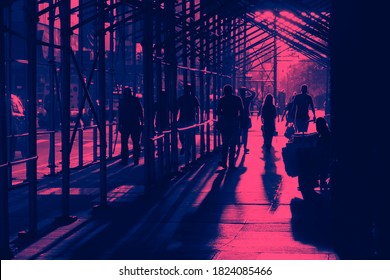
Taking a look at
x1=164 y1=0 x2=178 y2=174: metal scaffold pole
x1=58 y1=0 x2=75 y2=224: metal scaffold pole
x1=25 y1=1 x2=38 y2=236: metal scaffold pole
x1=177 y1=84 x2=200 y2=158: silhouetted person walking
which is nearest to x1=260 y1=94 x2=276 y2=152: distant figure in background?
x1=177 y1=84 x2=200 y2=158: silhouetted person walking

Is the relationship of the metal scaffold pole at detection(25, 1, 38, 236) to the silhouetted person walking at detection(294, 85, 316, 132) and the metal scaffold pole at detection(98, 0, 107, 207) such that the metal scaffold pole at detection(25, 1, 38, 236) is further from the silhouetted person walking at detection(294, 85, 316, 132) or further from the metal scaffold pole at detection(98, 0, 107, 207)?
the silhouetted person walking at detection(294, 85, 316, 132)

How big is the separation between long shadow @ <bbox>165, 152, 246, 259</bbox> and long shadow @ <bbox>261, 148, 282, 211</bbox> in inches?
20.0

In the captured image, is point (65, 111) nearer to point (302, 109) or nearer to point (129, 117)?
point (129, 117)

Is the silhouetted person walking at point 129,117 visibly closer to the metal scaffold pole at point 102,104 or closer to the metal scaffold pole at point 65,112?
the metal scaffold pole at point 102,104

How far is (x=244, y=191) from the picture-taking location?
43.0 feet

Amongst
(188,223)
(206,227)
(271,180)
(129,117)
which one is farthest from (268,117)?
(206,227)

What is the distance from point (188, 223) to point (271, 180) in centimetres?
505

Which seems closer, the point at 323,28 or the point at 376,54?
the point at 376,54

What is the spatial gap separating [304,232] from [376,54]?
12.7 feet

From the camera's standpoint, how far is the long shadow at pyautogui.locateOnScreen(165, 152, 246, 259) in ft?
26.7

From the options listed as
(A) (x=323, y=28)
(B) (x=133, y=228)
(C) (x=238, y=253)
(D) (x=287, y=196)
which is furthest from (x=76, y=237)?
(A) (x=323, y=28)

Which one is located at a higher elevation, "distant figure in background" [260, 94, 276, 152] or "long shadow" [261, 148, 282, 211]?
"distant figure in background" [260, 94, 276, 152]

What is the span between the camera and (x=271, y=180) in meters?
14.8
